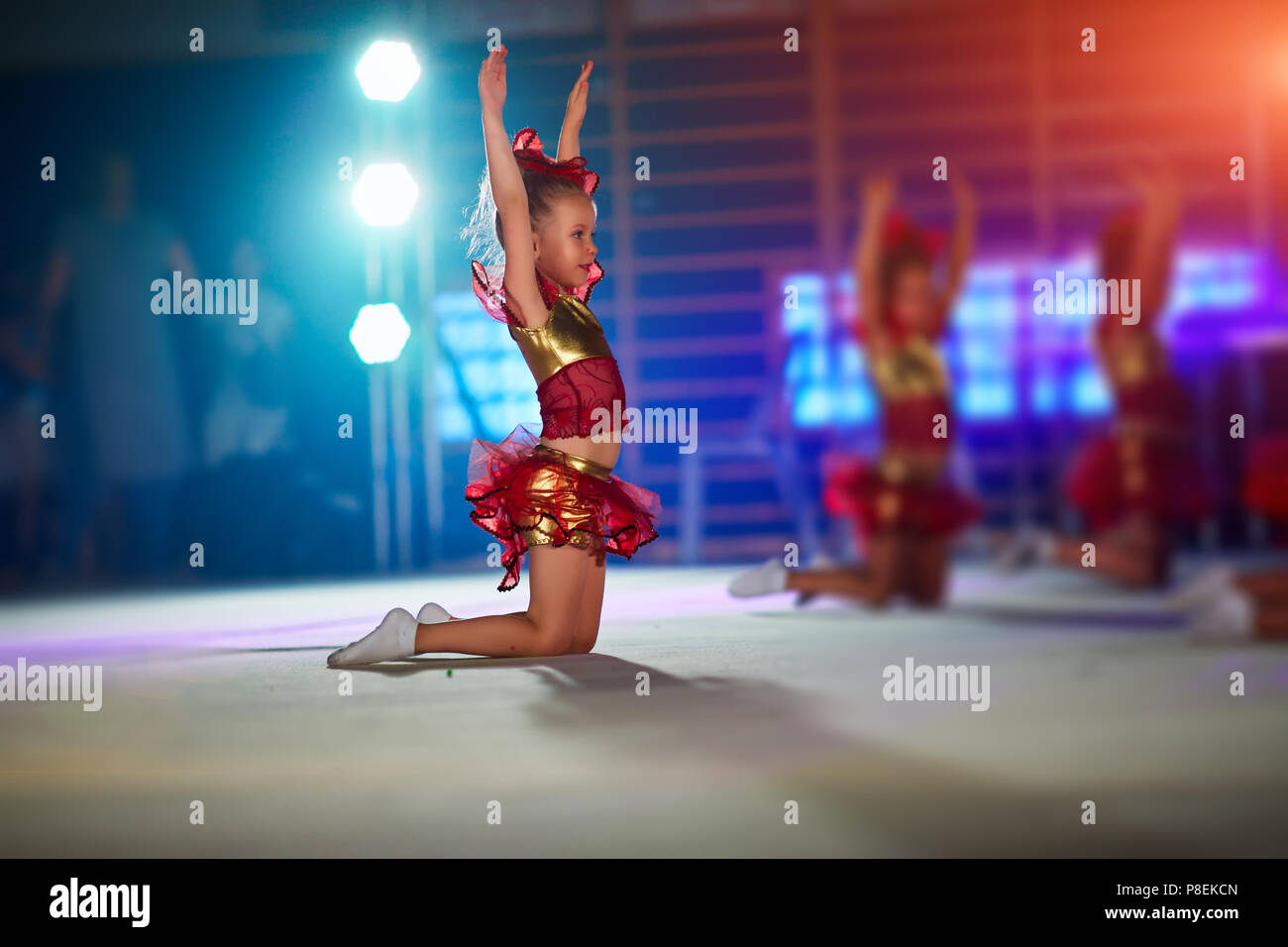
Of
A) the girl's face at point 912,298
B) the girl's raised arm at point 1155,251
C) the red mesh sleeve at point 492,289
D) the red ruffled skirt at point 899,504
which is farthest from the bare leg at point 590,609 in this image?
the girl's raised arm at point 1155,251

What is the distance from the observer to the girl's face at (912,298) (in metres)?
2.82

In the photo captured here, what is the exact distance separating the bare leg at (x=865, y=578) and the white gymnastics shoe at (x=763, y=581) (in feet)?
0.10

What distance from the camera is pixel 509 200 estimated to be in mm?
1920

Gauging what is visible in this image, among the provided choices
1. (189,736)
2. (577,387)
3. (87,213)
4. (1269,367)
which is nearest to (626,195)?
(87,213)

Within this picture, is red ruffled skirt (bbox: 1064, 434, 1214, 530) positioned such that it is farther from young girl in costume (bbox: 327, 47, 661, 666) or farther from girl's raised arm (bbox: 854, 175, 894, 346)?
young girl in costume (bbox: 327, 47, 661, 666)

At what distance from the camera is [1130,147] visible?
5852mm

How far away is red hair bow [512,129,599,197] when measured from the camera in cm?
207

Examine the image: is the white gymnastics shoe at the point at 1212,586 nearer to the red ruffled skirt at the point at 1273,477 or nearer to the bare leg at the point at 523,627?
the red ruffled skirt at the point at 1273,477

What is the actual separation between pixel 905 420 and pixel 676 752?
4.84 feet

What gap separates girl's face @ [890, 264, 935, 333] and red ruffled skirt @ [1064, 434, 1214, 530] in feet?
1.94

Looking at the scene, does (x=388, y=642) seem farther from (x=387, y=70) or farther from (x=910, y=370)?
(x=387, y=70)
